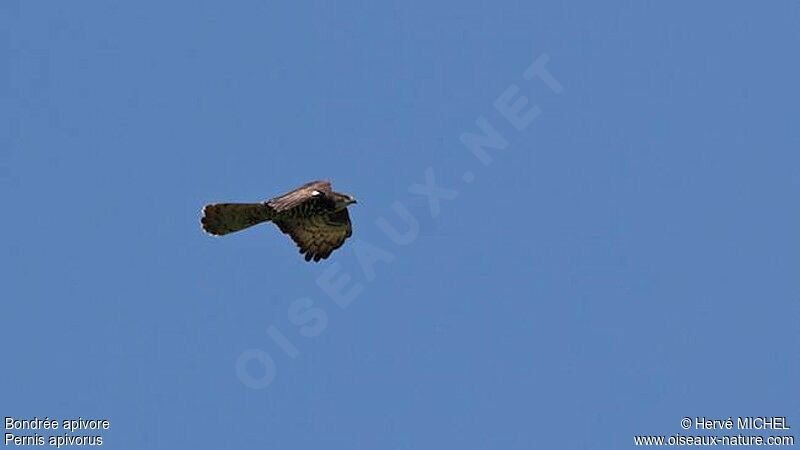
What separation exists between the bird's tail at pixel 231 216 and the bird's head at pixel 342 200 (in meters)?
1.26

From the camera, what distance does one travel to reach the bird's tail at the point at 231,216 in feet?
84.2

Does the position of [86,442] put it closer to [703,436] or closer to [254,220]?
[254,220]

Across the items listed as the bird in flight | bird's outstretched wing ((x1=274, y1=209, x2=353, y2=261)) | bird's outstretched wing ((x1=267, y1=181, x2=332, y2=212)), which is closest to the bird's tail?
the bird in flight

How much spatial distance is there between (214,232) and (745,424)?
11.7 meters

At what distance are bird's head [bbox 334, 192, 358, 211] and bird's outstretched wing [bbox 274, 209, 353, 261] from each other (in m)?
0.48

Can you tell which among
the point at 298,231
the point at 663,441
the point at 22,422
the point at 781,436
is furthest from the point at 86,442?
the point at 781,436

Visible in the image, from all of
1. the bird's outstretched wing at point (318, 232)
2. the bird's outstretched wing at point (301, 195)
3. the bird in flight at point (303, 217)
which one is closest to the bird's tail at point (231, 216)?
the bird in flight at point (303, 217)

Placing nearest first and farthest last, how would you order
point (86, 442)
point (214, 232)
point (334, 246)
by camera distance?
point (214, 232)
point (334, 246)
point (86, 442)

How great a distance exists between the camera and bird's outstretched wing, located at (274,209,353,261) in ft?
89.5

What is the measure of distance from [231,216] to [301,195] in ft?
3.98

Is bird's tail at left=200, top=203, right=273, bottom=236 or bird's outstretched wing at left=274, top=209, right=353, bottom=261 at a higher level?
bird's outstretched wing at left=274, top=209, right=353, bottom=261

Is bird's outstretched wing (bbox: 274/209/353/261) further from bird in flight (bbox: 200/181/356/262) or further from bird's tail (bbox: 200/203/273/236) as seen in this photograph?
bird's tail (bbox: 200/203/273/236)

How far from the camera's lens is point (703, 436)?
101 ft

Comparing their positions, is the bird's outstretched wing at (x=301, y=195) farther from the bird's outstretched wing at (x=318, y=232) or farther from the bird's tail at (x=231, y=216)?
the bird's outstretched wing at (x=318, y=232)
